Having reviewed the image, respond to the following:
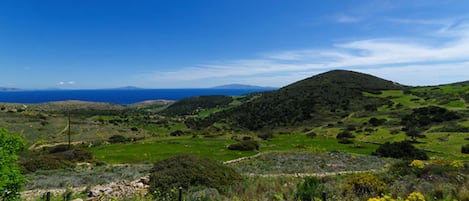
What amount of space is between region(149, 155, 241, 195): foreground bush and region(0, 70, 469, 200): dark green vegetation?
658mm

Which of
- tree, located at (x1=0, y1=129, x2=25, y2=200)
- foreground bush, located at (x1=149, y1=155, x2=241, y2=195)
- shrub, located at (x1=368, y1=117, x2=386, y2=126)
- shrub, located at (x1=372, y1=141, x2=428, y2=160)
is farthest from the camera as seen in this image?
shrub, located at (x1=368, y1=117, x2=386, y2=126)

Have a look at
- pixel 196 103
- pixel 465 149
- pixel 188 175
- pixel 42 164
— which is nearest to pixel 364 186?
pixel 188 175

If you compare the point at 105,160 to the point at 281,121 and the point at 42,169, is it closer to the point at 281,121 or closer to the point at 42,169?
the point at 42,169

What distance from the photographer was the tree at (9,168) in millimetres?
6020

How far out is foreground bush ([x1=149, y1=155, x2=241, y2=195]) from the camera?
1188cm

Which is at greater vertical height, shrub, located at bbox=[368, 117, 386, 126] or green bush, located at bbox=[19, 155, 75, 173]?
shrub, located at bbox=[368, 117, 386, 126]

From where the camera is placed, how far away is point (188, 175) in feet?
40.4

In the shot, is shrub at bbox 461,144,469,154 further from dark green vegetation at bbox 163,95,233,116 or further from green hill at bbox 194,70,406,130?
dark green vegetation at bbox 163,95,233,116

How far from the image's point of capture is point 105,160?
25453 millimetres

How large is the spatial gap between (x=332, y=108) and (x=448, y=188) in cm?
6851

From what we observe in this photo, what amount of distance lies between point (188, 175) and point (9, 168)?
6.85m

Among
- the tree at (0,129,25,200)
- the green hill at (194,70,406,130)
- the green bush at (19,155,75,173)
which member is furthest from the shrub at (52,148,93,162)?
the green hill at (194,70,406,130)

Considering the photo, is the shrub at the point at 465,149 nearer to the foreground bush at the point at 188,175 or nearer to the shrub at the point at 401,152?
the shrub at the point at 401,152

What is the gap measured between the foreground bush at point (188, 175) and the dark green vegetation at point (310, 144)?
0.66 meters
